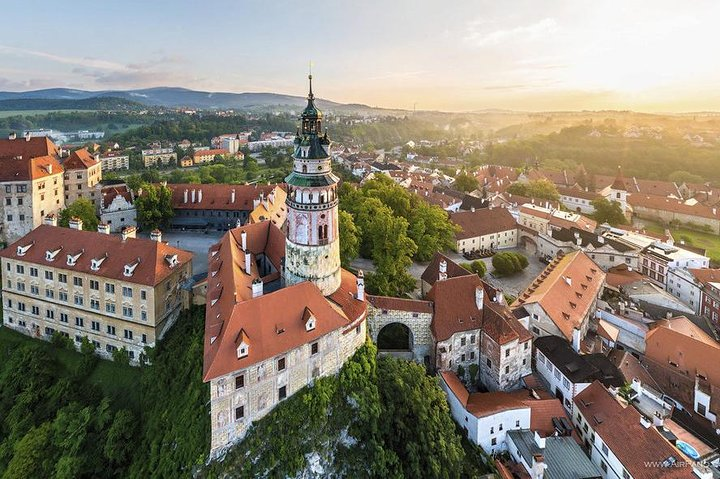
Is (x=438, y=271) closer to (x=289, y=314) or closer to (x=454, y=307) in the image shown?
(x=454, y=307)

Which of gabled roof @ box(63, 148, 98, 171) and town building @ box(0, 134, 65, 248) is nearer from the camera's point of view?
town building @ box(0, 134, 65, 248)

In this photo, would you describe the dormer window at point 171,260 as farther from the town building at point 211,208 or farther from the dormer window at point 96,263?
the town building at point 211,208

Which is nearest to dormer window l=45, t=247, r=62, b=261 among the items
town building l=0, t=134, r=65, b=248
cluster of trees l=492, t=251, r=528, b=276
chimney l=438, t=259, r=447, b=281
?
town building l=0, t=134, r=65, b=248

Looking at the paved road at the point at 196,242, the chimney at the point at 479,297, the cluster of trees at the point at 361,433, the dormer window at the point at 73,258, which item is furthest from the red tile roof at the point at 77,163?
the chimney at the point at 479,297

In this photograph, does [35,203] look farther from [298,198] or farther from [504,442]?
[504,442]

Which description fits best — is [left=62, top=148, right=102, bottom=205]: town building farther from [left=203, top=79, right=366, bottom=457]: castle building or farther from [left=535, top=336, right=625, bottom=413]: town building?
[left=535, top=336, right=625, bottom=413]: town building

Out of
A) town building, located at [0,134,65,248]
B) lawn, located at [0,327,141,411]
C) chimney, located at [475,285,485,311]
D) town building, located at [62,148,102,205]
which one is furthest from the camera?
town building, located at [62,148,102,205]
